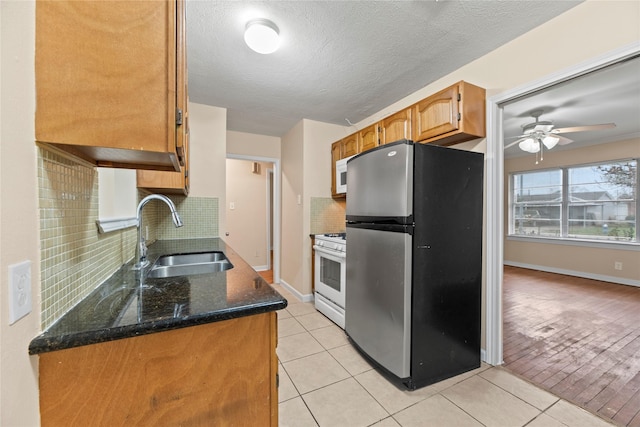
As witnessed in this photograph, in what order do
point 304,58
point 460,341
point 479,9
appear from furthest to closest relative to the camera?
point 304,58 → point 460,341 → point 479,9

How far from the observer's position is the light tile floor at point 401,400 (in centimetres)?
146

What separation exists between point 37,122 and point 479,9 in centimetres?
215

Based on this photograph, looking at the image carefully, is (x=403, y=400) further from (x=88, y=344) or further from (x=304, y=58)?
(x=304, y=58)

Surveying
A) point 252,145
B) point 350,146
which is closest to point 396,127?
point 350,146

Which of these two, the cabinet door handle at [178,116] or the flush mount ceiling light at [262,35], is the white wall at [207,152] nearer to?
the flush mount ceiling light at [262,35]

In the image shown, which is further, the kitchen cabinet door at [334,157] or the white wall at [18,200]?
the kitchen cabinet door at [334,157]

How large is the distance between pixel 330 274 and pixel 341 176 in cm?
119

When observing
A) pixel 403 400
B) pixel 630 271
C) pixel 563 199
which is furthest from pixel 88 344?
pixel 563 199

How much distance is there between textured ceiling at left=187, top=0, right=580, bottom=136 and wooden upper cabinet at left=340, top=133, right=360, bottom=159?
1.21ft

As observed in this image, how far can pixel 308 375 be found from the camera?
1.87 meters

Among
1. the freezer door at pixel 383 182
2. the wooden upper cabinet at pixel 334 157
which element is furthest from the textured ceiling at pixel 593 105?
the wooden upper cabinet at pixel 334 157

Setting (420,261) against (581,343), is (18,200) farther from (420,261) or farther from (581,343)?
(581,343)

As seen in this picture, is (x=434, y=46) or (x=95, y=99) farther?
(x=434, y=46)

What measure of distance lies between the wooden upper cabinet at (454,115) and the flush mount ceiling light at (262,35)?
1.28m
